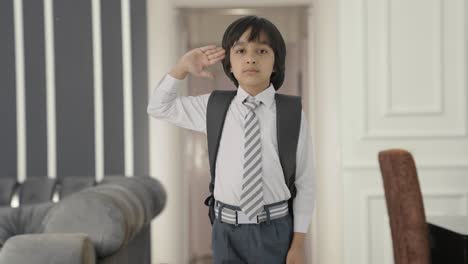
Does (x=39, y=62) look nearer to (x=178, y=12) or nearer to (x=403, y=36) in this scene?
(x=178, y=12)

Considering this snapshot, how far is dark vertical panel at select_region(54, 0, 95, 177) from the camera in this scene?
406cm

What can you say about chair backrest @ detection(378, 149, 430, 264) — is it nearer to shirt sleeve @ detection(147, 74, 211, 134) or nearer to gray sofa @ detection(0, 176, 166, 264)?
shirt sleeve @ detection(147, 74, 211, 134)

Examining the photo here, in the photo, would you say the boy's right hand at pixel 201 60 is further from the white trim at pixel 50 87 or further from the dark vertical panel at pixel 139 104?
the white trim at pixel 50 87

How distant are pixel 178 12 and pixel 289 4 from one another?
69 cm

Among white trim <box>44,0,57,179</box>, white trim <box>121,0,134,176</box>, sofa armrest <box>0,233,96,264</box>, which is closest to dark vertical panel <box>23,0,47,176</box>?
white trim <box>44,0,57,179</box>

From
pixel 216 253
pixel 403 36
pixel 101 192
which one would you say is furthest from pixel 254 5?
pixel 216 253

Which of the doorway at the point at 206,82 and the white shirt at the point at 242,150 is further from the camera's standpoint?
the doorway at the point at 206,82

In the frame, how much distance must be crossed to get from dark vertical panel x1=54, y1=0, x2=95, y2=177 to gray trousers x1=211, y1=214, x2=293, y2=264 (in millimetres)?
2675

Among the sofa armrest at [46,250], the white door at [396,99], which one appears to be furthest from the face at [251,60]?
the white door at [396,99]

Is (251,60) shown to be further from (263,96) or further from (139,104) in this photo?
(139,104)

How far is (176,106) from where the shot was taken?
5.29ft

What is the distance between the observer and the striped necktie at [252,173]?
58.5 inches

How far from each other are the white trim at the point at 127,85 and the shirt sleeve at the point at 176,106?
2.52 meters

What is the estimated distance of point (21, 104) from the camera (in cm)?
405
